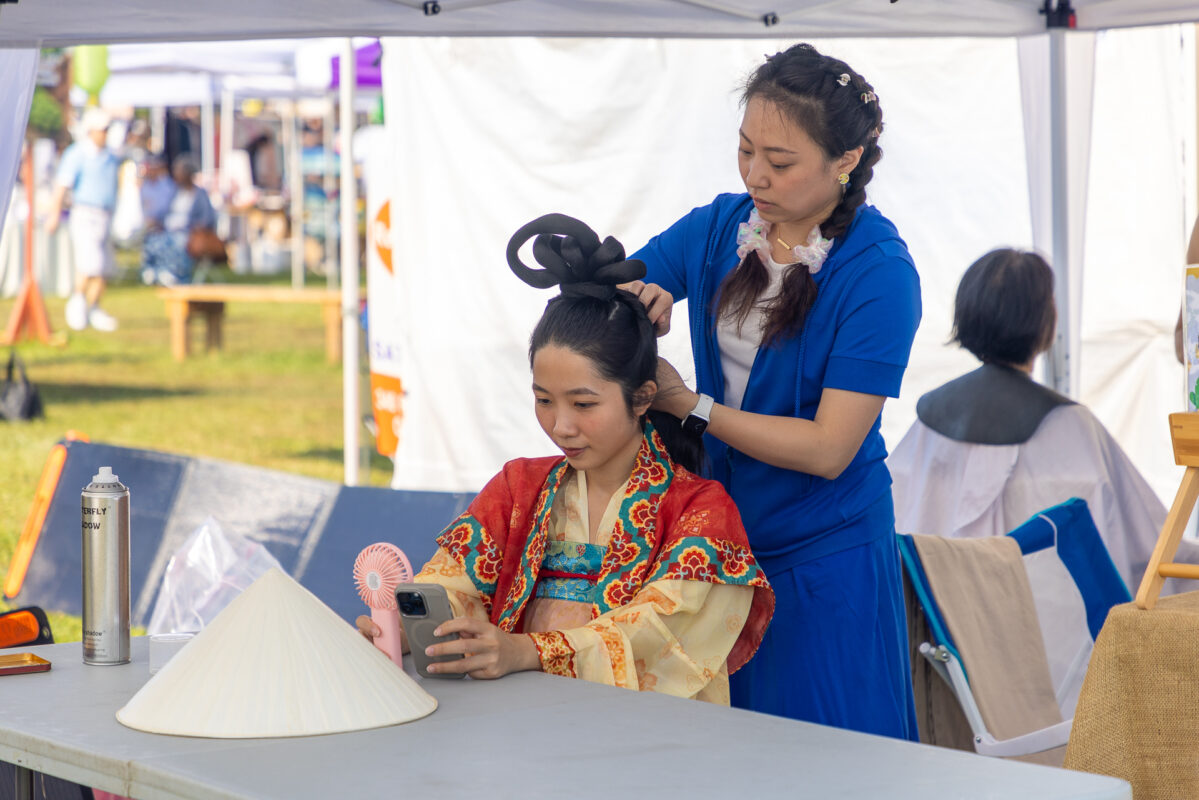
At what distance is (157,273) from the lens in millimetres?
14039

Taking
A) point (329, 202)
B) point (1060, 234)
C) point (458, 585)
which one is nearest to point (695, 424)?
point (458, 585)

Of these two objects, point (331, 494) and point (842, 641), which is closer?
point (842, 641)

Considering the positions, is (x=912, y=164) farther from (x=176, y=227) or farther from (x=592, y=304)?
(x=176, y=227)

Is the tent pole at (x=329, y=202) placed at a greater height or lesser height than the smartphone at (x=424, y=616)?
greater

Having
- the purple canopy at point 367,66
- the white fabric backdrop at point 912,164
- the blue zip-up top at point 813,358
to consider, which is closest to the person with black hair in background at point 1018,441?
the white fabric backdrop at point 912,164

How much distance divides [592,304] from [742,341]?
0.77ft

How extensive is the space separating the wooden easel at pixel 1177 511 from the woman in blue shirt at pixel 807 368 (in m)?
0.34

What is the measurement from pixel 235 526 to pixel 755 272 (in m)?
2.55

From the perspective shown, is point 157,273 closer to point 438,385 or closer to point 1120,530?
point 438,385

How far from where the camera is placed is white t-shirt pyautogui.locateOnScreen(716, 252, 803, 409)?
6.26ft

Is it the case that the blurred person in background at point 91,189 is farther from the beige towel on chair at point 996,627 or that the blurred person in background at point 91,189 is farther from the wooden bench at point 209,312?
the beige towel on chair at point 996,627

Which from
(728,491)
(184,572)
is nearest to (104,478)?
(728,491)

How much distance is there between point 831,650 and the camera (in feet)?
6.36

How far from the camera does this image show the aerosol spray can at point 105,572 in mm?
1598
